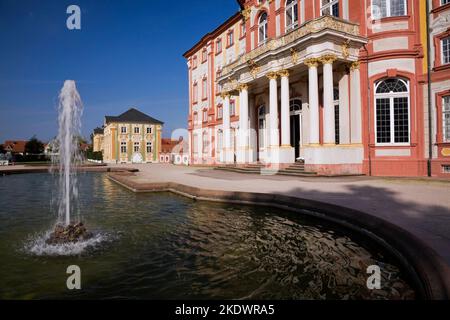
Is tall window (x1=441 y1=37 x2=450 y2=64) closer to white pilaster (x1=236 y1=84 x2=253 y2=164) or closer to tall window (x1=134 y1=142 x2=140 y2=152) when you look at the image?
white pilaster (x1=236 y1=84 x2=253 y2=164)

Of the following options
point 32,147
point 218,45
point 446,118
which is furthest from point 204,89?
point 32,147

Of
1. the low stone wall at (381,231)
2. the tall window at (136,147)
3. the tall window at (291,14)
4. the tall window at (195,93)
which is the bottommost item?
the low stone wall at (381,231)

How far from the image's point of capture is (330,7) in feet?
63.1

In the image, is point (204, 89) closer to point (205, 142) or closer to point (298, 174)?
point (205, 142)

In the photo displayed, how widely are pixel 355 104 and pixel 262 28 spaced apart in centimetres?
1159

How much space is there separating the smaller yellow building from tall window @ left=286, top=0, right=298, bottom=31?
5199 centimetres

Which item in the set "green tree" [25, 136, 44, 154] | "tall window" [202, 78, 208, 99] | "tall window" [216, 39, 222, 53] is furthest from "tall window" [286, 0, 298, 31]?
→ "green tree" [25, 136, 44, 154]

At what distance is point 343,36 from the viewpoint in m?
16.5

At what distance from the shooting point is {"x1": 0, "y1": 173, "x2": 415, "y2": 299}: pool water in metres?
3.75

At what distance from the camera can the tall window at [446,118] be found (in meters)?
15.3

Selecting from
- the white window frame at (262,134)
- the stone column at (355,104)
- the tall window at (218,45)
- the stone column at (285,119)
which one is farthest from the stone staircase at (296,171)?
the tall window at (218,45)

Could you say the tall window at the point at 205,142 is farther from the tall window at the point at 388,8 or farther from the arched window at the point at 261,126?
the tall window at the point at 388,8

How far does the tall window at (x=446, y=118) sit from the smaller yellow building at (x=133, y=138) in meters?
60.2

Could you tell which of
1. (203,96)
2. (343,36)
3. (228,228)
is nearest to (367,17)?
(343,36)
